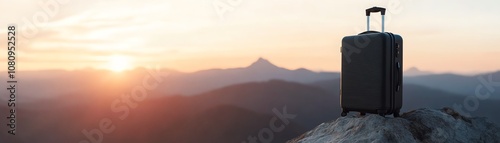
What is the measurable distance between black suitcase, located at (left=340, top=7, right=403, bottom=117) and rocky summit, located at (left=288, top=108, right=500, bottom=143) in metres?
0.17

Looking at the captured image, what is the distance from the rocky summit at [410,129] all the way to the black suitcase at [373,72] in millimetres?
173

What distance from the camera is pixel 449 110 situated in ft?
25.7

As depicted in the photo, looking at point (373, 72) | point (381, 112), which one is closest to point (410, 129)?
point (381, 112)

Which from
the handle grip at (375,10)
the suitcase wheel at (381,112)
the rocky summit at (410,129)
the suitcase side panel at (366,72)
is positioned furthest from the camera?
the handle grip at (375,10)

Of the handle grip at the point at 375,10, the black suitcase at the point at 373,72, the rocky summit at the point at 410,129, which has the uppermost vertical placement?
the handle grip at the point at 375,10

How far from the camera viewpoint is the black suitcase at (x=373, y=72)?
664cm

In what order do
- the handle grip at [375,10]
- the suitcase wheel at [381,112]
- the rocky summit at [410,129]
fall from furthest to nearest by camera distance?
the handle grip at [375,10], the suitcase wheel at [381,112], the rocky summit at [410,129]

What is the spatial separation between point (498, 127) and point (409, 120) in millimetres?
1510

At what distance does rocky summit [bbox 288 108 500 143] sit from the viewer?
6.42 meters

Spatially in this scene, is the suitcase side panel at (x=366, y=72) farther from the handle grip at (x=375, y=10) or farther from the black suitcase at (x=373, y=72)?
the handle grip at (x=375, y=10)

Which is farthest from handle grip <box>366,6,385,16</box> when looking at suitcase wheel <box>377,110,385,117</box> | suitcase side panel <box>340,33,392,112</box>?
suitcase wheel <box>377,110,385,117</box>

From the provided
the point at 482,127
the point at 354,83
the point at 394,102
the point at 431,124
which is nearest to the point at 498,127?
the point at 482,127

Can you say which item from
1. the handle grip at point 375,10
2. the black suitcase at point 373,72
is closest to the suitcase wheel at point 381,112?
the black suitcase at point 373,72

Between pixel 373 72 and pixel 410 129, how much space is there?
818mm
